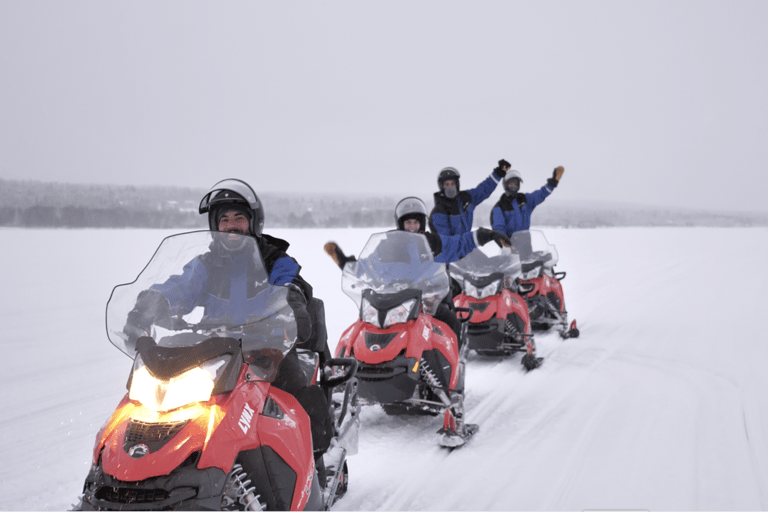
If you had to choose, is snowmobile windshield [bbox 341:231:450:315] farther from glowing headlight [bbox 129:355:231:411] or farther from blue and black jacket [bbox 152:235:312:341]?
glowing headlight [bbox 129:355:231:411]

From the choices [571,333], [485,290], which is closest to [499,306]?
[485,290]

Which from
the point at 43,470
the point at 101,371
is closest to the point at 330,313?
the point at 101,371

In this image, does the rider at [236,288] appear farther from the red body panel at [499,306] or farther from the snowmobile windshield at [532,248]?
the snowmobile windshield at [532,248]

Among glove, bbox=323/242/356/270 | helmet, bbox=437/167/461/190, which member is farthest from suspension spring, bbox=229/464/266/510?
helmet, bbox=437/167/461/190

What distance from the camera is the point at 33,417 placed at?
4.27 meters

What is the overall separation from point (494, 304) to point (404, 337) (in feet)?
8.19

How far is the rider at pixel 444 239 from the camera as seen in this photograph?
4945 mm

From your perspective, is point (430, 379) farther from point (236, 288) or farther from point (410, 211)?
point (236, 288)

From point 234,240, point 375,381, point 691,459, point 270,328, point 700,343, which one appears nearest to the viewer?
point 270,328

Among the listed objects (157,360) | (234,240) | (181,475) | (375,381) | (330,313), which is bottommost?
(330,313)

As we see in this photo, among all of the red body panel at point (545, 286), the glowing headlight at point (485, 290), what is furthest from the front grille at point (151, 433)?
the red body panel at point (545, 286)

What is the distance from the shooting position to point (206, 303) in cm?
232

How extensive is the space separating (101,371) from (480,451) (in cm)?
377

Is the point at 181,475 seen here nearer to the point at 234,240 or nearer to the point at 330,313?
the point at 234,240
